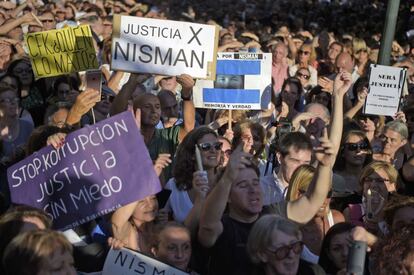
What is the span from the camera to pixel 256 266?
5000 mm

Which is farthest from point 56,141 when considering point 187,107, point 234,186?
point 187,107

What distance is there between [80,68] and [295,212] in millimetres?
2958

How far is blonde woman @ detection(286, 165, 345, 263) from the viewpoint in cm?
604

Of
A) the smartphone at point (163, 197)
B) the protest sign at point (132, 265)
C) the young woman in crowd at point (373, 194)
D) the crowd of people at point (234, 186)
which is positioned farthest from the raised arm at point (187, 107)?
the protest sign at point (132, 265)

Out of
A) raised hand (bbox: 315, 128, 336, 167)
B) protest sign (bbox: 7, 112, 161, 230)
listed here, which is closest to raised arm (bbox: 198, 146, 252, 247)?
raised hand (bbox: 315, 128, 336, 167)

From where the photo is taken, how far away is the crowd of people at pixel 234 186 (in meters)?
4.89

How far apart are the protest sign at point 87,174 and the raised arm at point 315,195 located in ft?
2.55

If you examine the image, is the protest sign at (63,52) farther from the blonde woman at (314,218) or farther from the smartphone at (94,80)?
the blonde woman at (314,218)

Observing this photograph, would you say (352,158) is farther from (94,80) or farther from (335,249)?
(335,249)

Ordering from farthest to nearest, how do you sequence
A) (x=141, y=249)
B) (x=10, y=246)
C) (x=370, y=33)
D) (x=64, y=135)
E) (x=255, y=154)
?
(x=370, y=33), (x=255, y=154), (x=64, y=135), (x=141, y=249), (x=10, y=246)

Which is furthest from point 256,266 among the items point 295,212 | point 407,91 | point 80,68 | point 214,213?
point 407,91

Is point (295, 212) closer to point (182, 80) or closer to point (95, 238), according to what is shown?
point (95, 238)

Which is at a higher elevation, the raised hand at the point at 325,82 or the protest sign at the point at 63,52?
the protest sign at the point at 63,52

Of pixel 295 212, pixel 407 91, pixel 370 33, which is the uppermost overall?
pixel 295 212
